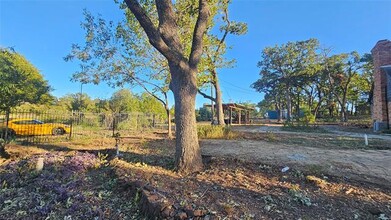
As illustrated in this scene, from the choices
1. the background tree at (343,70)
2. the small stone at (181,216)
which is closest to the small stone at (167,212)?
the small stone at (181,216)

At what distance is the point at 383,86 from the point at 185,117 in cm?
1675

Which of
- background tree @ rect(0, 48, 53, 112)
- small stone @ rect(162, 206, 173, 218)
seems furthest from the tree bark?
background tree @ rect(0, 48, 53, 112)

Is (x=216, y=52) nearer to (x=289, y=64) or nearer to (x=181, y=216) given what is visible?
(x=181, y=216)

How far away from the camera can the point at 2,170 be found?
4258 mm

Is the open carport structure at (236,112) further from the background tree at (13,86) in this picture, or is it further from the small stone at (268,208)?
the small stone at (268,208)

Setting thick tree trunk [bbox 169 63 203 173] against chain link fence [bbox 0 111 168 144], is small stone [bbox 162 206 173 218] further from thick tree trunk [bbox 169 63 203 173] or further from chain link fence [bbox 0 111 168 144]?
chain link fence [bbox 0 111 168 144]

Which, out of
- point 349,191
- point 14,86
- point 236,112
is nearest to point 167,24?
point 349,191

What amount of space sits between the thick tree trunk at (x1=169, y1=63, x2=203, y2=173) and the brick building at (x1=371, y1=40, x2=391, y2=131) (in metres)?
15.7

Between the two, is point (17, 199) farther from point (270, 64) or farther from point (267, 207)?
point (270, 64)

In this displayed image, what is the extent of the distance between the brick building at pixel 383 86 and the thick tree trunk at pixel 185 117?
619 inches

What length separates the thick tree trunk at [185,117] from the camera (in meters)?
4.34

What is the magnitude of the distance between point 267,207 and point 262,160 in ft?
8.53

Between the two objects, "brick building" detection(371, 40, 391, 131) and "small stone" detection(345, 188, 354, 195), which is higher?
"brick building" detection(371, 40, 391, 131)

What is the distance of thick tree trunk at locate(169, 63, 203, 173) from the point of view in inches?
171
